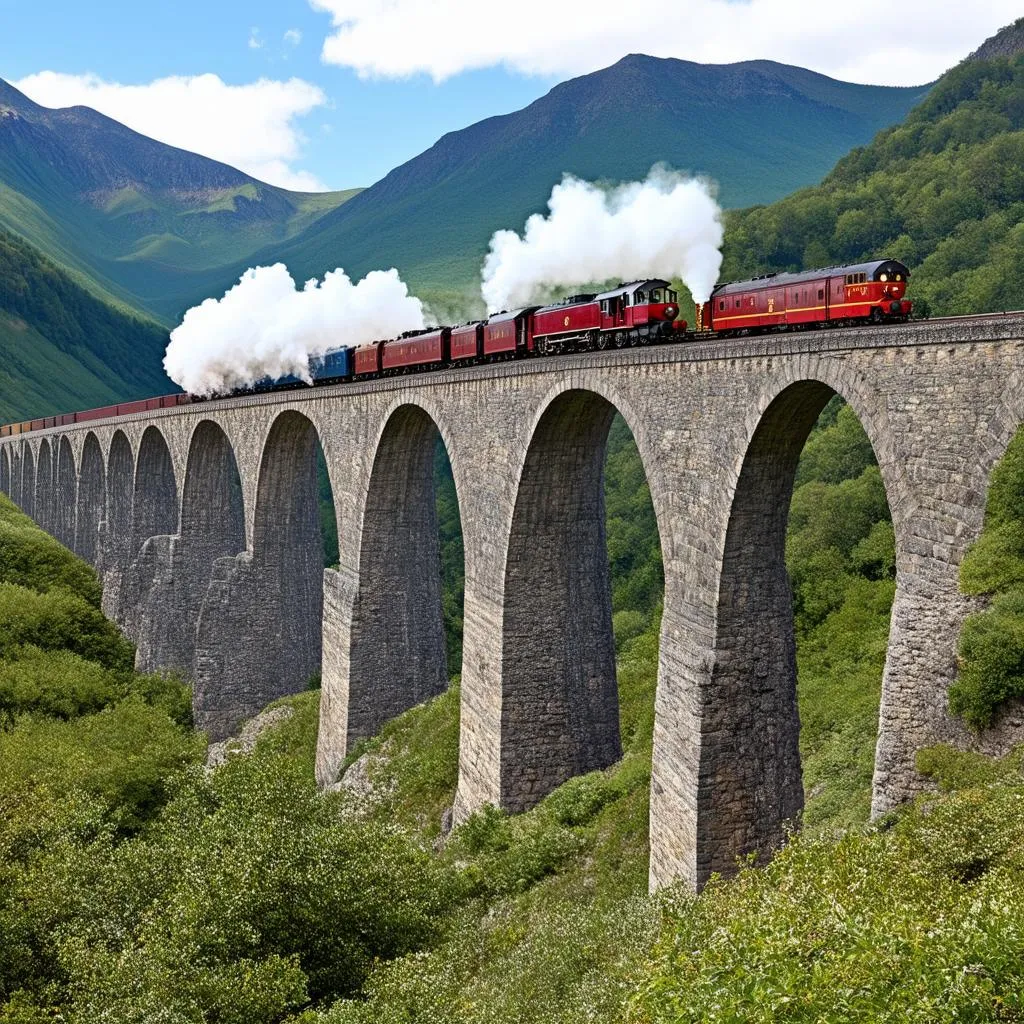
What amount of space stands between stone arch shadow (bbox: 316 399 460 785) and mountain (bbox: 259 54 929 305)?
115 metres

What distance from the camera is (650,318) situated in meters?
24.1

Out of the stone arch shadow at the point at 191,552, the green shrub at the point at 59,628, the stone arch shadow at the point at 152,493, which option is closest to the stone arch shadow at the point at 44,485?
the stone arch shadow at the point at 152,493

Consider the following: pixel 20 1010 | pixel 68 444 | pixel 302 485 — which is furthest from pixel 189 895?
pixel 68 444

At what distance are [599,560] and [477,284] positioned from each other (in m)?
115

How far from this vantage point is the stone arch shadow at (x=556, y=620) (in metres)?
23.8

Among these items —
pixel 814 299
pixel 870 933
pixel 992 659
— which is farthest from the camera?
pixel 814 299

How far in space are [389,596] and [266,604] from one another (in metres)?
10.5

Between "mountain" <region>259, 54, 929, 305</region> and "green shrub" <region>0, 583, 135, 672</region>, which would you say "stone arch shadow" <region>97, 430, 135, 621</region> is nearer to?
"green shrub" <region>0, 583, 135, 672</region>

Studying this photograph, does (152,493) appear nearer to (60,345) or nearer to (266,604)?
(266,604)

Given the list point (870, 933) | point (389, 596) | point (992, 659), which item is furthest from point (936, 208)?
point (870, 933)

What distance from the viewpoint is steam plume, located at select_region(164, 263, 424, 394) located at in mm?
45531

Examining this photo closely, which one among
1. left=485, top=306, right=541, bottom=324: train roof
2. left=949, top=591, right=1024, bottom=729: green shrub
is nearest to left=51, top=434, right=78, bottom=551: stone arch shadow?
left=485, top=306, right=541, bottom=324: train roof

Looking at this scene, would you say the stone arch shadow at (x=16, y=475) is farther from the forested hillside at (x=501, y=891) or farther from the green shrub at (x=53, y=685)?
the forested hillside at (x=501, y=891)

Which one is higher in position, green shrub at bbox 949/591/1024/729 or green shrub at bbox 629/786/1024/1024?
green shrub at bbox 949/591/1024/729
